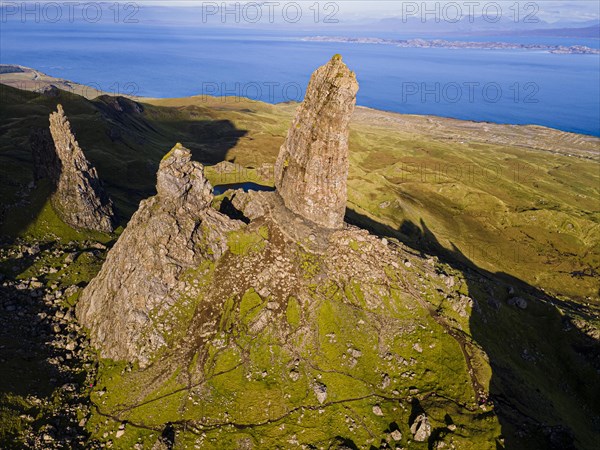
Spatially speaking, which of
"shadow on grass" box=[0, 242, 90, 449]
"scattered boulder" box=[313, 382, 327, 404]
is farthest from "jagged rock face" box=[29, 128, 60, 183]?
"scattered boulder" box=[313, 382, 327, 404]

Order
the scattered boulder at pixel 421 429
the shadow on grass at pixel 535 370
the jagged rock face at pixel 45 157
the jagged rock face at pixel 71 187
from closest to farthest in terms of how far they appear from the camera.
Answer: the scattered boulder at pixel 421 429
the shadow on grass at pixel 535 370
the jagged rock face at pixel 71 187
the jagged rock face at pixel 45 157

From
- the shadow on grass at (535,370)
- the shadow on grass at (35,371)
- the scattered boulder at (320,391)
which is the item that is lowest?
the shadow on grass at (535,370)

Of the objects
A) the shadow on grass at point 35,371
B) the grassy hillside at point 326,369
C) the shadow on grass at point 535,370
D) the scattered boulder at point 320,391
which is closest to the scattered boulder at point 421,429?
the grassy hillside at point 326,369

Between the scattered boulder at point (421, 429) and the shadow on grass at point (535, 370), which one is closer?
the scattered boulder at point (421, 429)

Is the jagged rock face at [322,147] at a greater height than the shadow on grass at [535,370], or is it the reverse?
the jagged rock face at [322,147]

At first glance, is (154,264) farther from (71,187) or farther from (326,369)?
(71,187)

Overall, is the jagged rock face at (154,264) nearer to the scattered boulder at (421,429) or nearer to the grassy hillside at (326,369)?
the grassy hillside at (326,369)

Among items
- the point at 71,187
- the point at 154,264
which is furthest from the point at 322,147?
the point at 71,187
